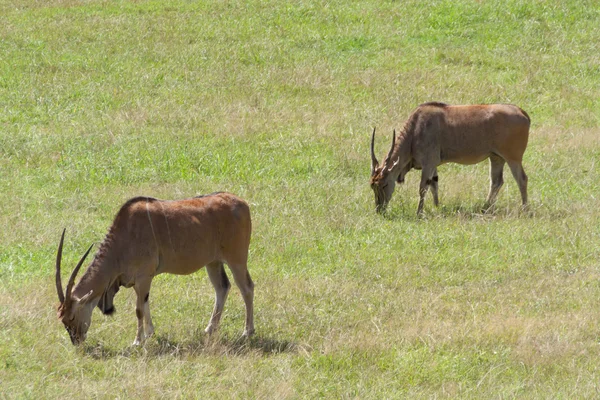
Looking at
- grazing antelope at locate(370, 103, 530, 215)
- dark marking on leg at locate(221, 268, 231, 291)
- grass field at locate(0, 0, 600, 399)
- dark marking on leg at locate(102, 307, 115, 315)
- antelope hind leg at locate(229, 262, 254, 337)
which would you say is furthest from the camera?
grazing antelope at locate(370, 103, 530, 215)

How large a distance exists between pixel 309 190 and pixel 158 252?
5976 millimetres

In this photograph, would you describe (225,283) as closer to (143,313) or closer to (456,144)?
(143,313)

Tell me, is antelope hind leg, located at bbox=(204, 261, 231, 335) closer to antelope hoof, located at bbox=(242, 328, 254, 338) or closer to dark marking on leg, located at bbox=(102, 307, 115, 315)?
antelope hoof, located at bbox=(242, 328, 254, 338)

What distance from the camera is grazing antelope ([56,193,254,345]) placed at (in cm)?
1016

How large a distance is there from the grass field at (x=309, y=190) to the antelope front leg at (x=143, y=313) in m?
0.18

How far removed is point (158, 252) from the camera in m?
10.5

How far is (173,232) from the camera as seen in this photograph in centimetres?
1054

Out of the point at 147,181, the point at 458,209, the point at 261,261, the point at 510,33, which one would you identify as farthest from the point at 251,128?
the point at 510,33

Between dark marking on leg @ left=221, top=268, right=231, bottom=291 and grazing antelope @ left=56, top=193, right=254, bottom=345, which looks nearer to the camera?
grazing antelope @ left=56, top=193, right=254, bottom=345

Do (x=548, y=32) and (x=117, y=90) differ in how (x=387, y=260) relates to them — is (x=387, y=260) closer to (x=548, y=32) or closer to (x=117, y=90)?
→ (x=117, y=90)

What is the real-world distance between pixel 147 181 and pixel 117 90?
589cm

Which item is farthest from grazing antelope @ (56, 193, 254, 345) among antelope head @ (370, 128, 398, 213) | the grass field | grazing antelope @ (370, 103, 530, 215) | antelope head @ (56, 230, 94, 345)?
grazing antelope @ (370, 103, 530, 215)

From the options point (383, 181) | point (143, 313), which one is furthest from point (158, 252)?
point (383, 181)

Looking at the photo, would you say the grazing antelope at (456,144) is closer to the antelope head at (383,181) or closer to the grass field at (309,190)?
the antelope head at (383,181)
